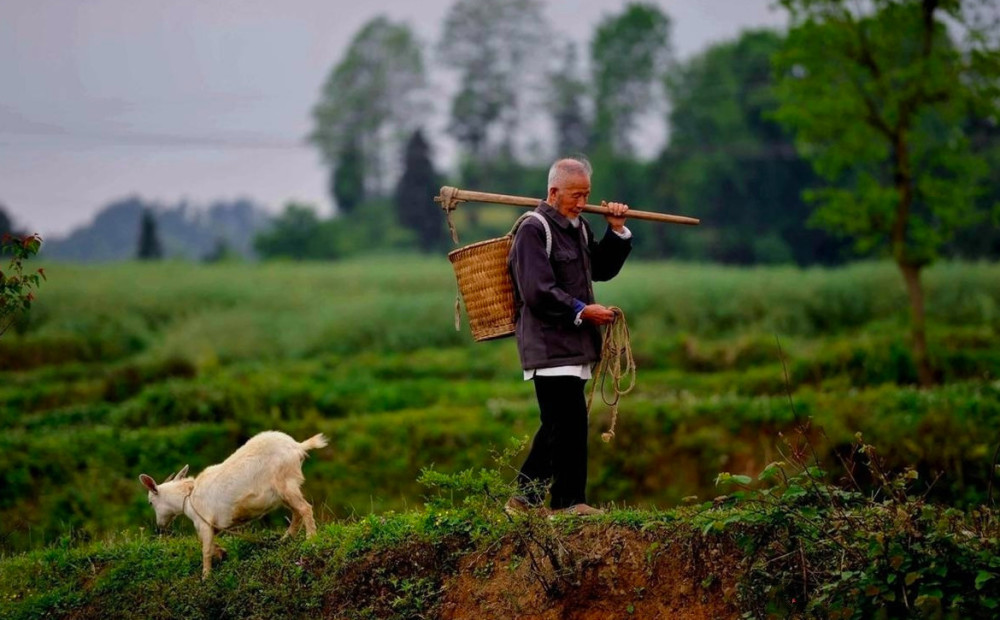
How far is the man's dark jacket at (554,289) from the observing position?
7945 mm

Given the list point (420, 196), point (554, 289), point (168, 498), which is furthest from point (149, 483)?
point (420, 196)

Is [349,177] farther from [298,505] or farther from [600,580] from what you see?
[600,580]

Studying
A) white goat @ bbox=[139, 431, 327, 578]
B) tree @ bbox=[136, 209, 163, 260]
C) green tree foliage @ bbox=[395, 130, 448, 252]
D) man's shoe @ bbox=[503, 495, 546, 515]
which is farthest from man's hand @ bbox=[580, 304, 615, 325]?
tree @ bbox=[136, 209, 163, 260]

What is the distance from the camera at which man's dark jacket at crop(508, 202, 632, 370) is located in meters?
7.95

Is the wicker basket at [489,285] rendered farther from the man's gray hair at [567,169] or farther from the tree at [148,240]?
the tree at [148,240]

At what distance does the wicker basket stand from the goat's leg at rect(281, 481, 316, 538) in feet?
5.08

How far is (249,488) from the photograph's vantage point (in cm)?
805

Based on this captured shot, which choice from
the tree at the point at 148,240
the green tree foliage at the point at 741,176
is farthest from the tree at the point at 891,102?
the tree at the point at 148,240

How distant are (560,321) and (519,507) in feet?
3.94

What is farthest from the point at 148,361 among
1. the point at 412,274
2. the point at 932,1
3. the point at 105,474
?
the point at 932,1

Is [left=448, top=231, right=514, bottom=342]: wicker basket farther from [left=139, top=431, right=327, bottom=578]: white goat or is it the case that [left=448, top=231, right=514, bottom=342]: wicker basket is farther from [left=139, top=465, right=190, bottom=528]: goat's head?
[left=139, top=465, right=190, bottom=528]: goat's head

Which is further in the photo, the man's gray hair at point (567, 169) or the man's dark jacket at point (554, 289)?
the man's gray hair at point (567, 169)

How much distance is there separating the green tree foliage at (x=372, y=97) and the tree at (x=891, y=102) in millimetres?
36236

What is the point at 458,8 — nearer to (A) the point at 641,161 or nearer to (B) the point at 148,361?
(A) the point at 641,161
